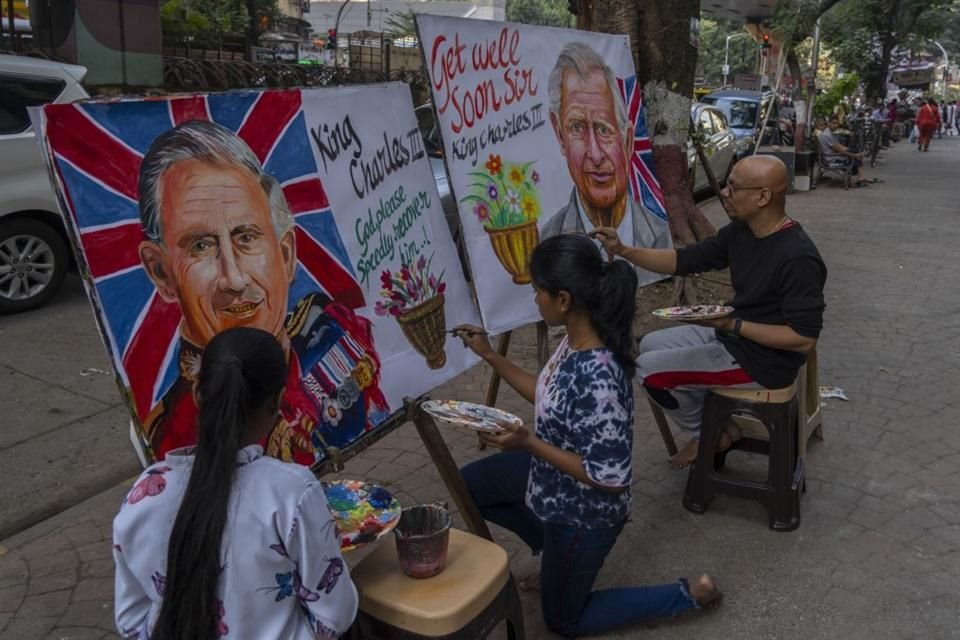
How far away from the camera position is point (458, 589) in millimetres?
2189

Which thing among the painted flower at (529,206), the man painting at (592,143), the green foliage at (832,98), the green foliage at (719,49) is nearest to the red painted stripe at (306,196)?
the painted flower at (529,206)

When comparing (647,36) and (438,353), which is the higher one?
(647,36)

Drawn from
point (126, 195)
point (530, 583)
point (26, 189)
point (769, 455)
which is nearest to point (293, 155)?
point (126, 195)

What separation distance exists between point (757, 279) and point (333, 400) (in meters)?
1.92

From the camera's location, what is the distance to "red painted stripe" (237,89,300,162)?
238 centimetres

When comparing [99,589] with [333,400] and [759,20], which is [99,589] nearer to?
[333,400]

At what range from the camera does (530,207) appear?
3701mm

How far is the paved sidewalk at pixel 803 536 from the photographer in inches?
121

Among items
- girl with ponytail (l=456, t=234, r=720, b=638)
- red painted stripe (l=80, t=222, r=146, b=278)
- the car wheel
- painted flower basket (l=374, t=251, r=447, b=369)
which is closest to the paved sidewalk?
girl with ponytail (l=456, t=234, r=720, b=638)

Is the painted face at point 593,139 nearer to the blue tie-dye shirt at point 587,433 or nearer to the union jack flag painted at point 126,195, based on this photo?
the blue tie-dye shirt at point 587,433

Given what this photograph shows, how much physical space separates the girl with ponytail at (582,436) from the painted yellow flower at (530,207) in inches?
40.0

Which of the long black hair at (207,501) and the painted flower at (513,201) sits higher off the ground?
the painted flower at (513,201)

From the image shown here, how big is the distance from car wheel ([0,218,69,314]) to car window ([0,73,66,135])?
0.74 metres

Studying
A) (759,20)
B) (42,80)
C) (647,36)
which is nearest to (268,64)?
(42,80)
